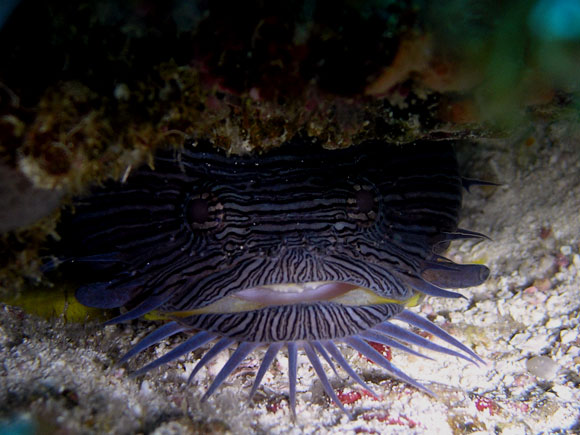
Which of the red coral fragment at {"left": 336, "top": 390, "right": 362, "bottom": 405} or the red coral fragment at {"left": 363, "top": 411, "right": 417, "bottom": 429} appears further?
the red coral fragment at {"left": 336, "top": 390, "right": 362, "bottom": 405}

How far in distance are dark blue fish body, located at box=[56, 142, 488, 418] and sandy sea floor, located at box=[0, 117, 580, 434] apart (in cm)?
29

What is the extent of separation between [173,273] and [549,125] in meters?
5.23

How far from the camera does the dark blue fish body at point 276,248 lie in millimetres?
3277

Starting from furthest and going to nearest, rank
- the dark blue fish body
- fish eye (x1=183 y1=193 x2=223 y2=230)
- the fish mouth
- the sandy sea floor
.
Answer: fish eye (x1=183 y1=193 x2=223 y2=230), the fish mouth, the dark blue fish body, the sandy sea floor

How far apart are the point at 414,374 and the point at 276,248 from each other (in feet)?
5.93

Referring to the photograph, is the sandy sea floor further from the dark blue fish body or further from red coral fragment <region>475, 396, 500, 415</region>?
the dark blue fish body

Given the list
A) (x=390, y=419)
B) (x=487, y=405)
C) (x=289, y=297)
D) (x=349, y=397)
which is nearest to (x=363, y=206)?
(x=289, y=297)

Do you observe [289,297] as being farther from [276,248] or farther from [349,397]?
[349,397]

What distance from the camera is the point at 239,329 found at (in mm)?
3252

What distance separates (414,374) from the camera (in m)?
3.94

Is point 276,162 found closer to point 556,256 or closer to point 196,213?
point 196,213

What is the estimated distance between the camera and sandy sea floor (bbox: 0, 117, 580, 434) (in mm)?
2775

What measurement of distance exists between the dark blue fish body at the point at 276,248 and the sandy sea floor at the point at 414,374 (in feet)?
0.96

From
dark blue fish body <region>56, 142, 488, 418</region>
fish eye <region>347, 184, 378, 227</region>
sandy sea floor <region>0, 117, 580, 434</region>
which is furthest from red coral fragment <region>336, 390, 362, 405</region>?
fish eye <region>347, 184, 378, 227</region>
